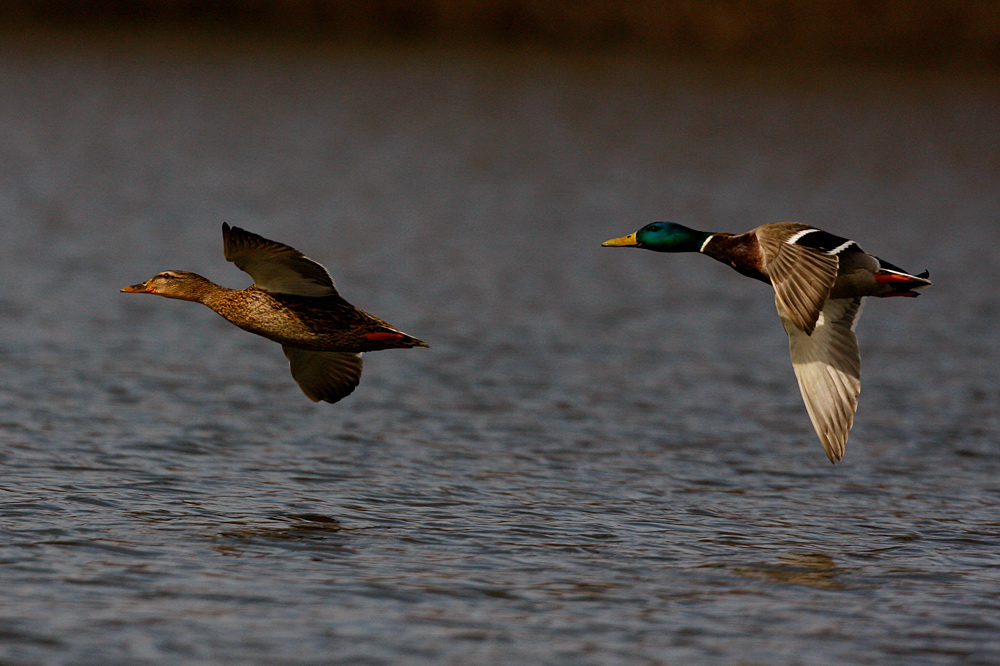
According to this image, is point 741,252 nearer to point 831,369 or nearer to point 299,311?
point 831,369

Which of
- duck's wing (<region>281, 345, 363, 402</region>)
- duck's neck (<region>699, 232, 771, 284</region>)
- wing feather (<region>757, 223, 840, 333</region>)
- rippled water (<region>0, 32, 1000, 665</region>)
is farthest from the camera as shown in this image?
duck's wing (<region>281, 345, 363, 402</region>)

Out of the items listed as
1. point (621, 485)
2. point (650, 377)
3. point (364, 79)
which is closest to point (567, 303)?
point (650, 377)

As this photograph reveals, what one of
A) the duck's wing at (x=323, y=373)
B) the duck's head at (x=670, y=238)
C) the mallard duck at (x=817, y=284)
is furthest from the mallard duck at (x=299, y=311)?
the duck's head at (x=670, y=238)

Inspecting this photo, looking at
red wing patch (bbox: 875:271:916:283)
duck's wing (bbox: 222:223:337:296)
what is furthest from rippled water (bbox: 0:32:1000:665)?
red wing patch (bbox: 875:271:916:283)

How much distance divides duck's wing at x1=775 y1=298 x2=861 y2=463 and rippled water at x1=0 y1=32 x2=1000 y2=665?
868mm

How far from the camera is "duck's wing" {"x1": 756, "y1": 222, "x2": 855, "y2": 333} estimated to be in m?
8.20

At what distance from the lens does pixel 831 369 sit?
9430 millimetres

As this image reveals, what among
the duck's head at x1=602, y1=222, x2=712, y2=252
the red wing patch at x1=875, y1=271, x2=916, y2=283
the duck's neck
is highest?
the duck's head at x1=602, y1=222, x2=712, y2=252

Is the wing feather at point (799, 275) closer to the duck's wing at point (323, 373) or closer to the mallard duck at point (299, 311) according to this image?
the mallard duck at point (299, 311)

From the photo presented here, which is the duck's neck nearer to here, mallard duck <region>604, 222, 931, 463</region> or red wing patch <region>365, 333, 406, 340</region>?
mallard duck <region>604, 222, 931, 463</region>

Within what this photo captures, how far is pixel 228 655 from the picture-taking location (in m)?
7.07

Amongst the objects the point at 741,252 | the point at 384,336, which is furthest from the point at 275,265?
the point at 741,252

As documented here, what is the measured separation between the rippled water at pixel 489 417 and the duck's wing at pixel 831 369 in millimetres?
868

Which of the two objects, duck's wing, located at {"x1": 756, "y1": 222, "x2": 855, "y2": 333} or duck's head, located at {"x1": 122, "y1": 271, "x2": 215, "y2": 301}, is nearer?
duck's wing, located at {"x1": 756, "y1": 222, "x2": 855, "y2": 333}
